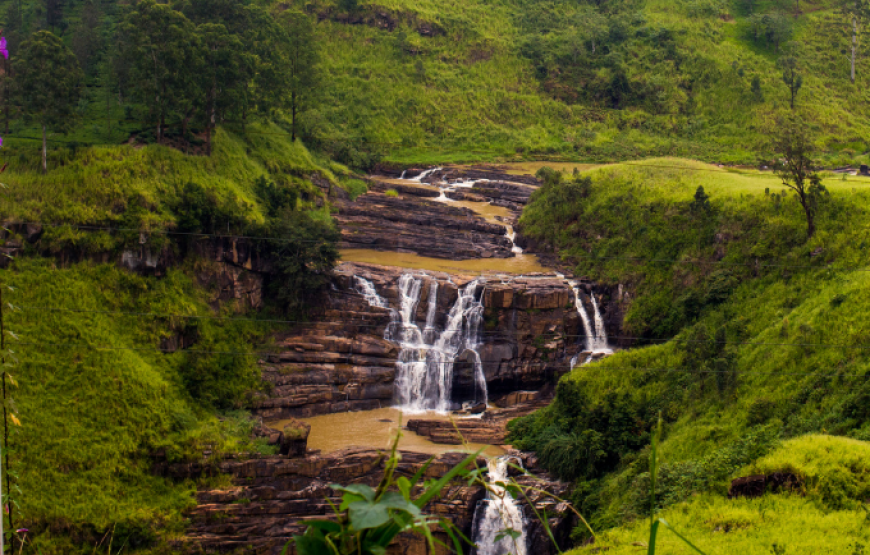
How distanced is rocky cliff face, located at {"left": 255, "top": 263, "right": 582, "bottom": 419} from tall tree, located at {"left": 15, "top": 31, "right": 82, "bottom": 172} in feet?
41.8

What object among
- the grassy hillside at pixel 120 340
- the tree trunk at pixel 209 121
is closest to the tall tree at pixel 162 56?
the tree trunk at pixel 209 121

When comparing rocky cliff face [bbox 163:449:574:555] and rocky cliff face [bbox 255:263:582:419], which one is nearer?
rocky cliff face [bbox 163:449:574:555]

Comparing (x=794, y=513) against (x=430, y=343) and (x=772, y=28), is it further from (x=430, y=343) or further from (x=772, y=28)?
(x=772, y=28)

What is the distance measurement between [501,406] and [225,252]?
44.3ft

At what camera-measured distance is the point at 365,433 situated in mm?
28141

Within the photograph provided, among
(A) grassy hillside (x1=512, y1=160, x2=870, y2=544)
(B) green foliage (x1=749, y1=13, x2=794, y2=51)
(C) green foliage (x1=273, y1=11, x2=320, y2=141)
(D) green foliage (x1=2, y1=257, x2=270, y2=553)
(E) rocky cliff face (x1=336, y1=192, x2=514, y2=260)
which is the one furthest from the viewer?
(B) green foliage (x1=749, y1=13, x2=794, y2=51)

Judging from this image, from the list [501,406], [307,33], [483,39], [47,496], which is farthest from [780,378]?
[483,39]

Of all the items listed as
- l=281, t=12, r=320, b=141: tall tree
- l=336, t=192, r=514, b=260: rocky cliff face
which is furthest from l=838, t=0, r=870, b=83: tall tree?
l=281, t=12, r=320, b=141: tall tree

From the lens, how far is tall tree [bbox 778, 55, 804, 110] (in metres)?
58.4

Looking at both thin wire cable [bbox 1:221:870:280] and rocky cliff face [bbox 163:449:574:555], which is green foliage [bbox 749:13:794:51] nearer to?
thin wire cable [bbox 1:221:870:280]

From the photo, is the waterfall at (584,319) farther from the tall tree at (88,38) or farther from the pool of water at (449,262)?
A: the tall tree at (88,38)

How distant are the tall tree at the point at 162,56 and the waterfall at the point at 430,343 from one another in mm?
11986

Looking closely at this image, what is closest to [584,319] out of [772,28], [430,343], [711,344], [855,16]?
[430,343]

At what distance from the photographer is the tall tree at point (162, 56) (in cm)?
3272
